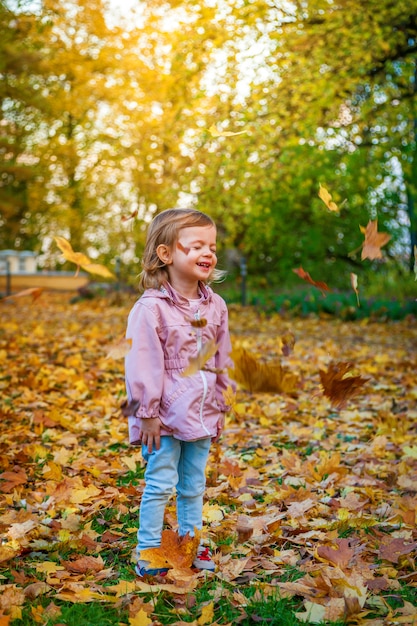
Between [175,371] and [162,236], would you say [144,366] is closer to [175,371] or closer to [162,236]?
[175,371]

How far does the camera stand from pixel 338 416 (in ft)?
18.6

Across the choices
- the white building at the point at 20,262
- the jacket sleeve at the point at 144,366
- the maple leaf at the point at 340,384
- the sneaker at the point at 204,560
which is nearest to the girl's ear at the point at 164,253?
the jacket sleeve at the point at 144,366

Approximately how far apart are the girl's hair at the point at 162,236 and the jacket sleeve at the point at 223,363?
A: 30 cm

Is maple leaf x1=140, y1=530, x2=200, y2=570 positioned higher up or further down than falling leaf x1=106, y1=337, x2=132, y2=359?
further down

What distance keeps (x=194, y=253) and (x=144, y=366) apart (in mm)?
475

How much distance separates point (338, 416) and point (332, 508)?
2.18 meters

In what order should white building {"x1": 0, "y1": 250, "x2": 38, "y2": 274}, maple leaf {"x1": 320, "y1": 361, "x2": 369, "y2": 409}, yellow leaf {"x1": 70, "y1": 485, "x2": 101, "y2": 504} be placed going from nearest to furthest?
1. maple leaf {"x1": 320, "y1": 361, "x2": 369, "y2": 409}
2. yellow leaf {"x1": 70, "y1": 485, "x2": 101, "y2": 504}
3. white building {"x1": 0, "y1": 250, "x2": 38, "y2": 274}

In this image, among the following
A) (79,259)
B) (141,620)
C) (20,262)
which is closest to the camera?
(141,620)

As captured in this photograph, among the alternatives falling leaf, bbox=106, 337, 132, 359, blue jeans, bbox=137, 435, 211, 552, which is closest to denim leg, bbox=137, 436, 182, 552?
blue jeans, bbox=137, 435, 211, 552

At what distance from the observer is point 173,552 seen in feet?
9.09

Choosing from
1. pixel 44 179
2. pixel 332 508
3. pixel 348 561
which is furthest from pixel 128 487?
pixel 44 179

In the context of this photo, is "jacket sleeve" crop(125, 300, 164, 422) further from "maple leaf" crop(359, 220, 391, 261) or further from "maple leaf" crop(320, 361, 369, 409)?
"maple leaf" crop(320, 361, 369, 409)

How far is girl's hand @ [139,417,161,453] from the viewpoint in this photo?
2.70 metres

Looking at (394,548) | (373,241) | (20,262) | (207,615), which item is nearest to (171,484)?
(207,615)
